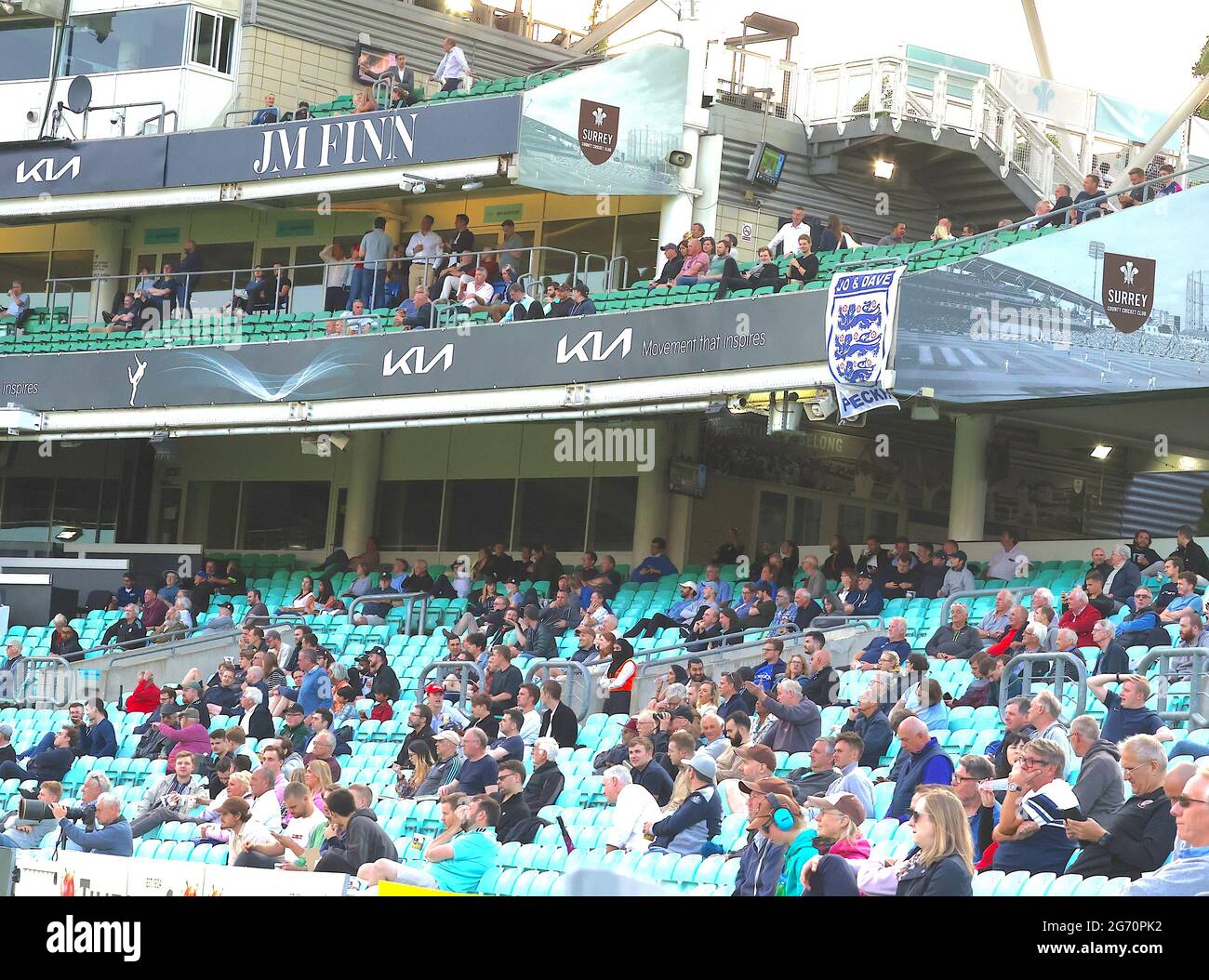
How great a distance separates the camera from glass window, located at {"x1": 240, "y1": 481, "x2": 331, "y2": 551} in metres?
25.0

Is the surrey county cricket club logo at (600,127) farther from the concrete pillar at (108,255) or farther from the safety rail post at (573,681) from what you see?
the concrete pillar at (108,255)

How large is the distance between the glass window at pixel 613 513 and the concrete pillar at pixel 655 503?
0.36 metres

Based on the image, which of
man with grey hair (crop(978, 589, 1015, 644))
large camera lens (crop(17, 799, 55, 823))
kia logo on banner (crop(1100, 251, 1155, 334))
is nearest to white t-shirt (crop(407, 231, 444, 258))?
kia logo on banner (crop(1100, 251, 1155, 334))

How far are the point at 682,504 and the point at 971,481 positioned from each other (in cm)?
401

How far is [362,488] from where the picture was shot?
24.3 metres

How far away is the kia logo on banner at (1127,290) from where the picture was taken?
15.6m

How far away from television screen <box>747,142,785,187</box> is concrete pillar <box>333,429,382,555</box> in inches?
250

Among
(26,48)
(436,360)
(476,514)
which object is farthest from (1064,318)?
(26,48)

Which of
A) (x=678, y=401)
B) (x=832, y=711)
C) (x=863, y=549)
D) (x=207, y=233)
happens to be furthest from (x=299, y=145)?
(x=832, y=711)

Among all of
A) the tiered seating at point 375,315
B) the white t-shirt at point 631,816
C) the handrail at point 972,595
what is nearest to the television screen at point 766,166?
the tiered seating at point 375,315

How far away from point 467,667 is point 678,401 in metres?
4.15

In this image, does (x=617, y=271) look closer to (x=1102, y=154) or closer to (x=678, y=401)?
(x=678, y=401)

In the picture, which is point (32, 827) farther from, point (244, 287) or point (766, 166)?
point (244, 287)
